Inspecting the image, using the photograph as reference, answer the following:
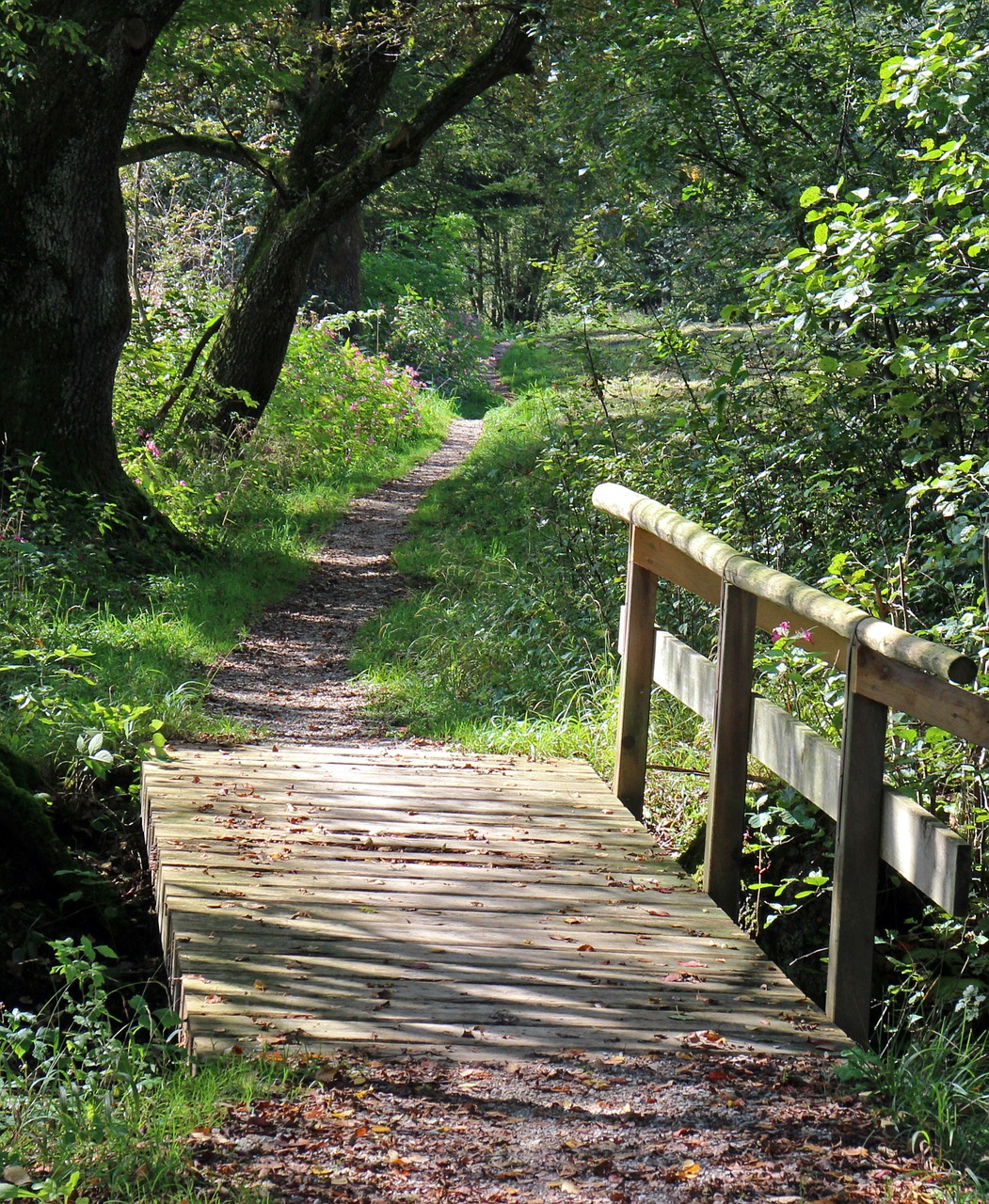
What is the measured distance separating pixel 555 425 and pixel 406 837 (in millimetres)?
12716

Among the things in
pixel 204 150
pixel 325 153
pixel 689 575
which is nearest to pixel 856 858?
pixel 689 575

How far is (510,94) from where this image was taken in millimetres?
14359

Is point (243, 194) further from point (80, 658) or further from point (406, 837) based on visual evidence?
point (406, 837)

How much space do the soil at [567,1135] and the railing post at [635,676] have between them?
2.26 meters

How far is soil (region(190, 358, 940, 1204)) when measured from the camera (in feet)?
8.84

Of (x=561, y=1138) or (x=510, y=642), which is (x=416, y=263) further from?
(x=561, y=1138)

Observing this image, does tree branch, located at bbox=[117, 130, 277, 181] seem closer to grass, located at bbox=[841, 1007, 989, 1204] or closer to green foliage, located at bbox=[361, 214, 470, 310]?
grass, located at bbox=[841, 1007, 989, 1204]

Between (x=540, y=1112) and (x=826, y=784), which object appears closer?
(x=540, y=1112)

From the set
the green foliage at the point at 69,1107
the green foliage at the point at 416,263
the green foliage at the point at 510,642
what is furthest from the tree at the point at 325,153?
the green foliage at the point at 416,263

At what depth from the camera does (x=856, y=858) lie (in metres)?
3.61

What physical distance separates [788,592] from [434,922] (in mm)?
1545

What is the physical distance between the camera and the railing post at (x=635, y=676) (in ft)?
18.4

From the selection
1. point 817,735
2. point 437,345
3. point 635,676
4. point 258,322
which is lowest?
point 635,676

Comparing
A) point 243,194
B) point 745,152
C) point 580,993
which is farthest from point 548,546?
point 243,194
